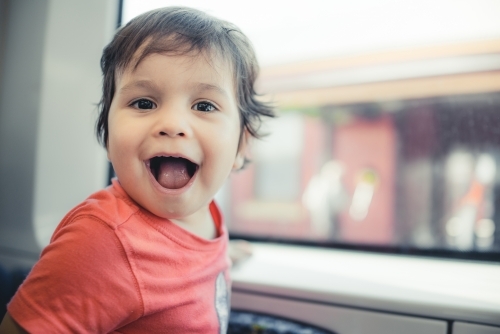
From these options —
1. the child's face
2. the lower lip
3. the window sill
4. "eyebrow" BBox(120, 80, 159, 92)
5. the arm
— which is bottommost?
the window sill

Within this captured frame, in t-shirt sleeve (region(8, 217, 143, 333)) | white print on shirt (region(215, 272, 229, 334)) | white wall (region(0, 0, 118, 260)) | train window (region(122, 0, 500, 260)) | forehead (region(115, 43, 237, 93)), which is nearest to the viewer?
t-shirt sleeve (region(8, 217, 143, 333))

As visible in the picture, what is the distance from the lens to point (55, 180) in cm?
114

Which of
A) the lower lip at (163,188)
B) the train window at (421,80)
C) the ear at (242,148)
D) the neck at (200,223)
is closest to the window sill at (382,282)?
the train window at (421,80)

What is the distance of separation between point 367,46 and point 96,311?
139 cm

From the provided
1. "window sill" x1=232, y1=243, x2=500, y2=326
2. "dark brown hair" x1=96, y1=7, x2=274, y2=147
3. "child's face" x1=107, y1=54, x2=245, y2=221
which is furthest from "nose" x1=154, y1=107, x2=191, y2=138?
"window sill" x1=232, y1=243, x2=500, y2=326

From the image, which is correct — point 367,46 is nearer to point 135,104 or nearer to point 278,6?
point 278,6

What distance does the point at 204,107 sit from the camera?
0.70 metres

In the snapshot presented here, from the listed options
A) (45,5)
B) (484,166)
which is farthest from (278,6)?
(484,166)

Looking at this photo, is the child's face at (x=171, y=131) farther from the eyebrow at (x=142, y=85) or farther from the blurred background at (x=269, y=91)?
the blurred background at (x=269, y=91)

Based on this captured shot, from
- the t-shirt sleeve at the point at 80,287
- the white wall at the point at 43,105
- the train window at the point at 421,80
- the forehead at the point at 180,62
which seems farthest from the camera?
the train window at the point at 421,80

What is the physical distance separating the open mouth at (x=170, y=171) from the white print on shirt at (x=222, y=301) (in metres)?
0.26

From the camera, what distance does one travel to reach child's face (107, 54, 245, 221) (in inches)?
25.4

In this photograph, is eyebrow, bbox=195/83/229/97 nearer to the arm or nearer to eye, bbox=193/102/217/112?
eye, bbox=193/102/217/112

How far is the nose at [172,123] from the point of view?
0.63 m
